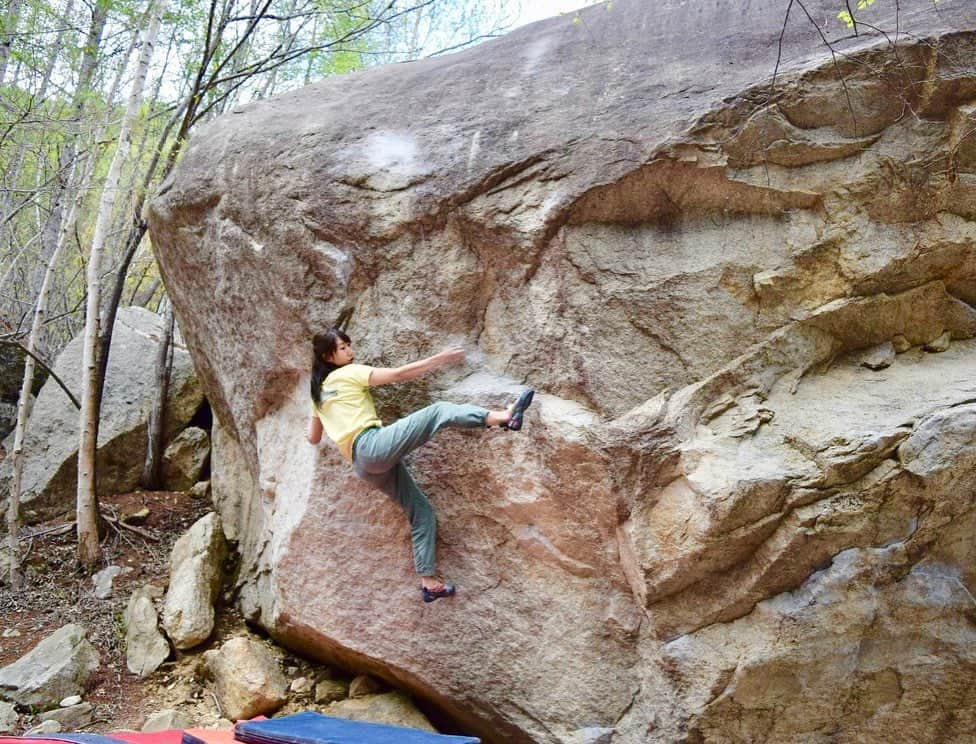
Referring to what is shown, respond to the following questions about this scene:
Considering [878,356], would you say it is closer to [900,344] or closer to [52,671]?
[900,344]

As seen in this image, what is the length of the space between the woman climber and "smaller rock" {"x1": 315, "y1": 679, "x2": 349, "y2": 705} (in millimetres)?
1053

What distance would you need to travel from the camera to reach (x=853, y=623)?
12.2 feet

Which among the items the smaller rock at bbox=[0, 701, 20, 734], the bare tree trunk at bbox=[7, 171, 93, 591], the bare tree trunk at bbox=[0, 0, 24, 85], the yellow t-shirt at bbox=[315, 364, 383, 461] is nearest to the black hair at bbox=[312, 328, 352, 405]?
the yellow t-shirt at bbox=[315, 364, 383, 461]

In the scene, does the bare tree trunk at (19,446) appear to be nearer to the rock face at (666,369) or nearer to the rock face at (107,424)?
the rock face at (107,424)

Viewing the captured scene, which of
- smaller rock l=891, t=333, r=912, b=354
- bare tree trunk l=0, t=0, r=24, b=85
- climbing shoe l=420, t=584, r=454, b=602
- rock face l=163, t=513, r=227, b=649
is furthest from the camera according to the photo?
bare tree trunk l=0, t=0, r=24, b=85

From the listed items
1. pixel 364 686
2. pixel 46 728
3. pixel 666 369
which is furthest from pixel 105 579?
pixel 666 369

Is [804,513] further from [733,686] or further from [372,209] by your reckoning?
[372,209]

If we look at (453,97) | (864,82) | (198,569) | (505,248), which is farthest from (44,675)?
(864,82)

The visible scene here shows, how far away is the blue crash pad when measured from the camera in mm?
3229

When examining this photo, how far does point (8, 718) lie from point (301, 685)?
1669 millimetres

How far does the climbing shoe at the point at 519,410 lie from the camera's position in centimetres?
389

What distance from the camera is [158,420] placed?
7633mm

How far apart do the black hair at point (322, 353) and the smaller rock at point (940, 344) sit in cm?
320

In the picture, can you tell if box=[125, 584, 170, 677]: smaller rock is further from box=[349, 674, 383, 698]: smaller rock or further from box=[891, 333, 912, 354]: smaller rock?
box=[891, 333, 912, 354]: smaller rock
